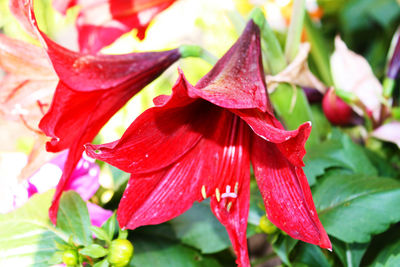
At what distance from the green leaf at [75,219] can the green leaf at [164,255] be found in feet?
0.22

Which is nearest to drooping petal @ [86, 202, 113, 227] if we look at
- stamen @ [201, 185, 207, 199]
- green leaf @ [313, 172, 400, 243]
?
stamen @ [201, 185, 207, 199]

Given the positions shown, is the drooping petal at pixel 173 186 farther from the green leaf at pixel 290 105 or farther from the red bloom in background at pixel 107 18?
the red bloom in background at pixel 107 18

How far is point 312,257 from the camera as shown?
0.52m

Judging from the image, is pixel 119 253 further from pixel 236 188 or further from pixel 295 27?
pixel 295 27

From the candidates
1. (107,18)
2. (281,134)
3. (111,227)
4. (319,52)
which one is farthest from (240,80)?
(319,52)

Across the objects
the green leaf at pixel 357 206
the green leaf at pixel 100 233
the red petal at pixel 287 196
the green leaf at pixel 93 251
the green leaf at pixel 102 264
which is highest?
the red petal at pixel 287 196

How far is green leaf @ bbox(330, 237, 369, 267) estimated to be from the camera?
1.69ft

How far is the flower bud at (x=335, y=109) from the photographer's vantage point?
26.3 inches

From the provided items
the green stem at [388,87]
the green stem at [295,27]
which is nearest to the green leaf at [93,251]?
the green stem at [295,27]

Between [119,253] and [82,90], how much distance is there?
0.17 meters

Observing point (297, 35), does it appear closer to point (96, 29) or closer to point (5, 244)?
point (96, 29)

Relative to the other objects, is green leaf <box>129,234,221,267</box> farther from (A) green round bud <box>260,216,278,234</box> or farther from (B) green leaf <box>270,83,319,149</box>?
(B) green leaf <box>270,83,319,149</box>

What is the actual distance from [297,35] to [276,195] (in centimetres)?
27

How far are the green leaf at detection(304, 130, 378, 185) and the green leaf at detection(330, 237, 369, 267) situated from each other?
9 centimetres
